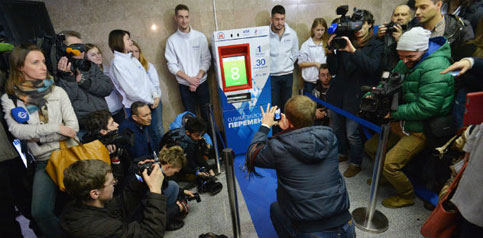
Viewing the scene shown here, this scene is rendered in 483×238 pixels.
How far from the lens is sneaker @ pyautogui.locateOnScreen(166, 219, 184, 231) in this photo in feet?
8.19

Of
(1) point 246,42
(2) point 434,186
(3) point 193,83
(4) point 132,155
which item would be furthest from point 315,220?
(3) point 193,83

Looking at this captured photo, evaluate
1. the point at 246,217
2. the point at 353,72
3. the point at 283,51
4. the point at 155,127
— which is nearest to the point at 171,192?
the point at 246,217

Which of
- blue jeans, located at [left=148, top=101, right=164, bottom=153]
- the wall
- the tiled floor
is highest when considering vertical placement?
the wall

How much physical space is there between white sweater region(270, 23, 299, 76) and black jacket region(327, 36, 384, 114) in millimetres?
923

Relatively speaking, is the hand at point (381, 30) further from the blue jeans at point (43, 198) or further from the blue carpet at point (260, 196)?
the blue jeans at point (43, 198)

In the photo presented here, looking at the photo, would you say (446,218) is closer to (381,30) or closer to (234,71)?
(381,30)

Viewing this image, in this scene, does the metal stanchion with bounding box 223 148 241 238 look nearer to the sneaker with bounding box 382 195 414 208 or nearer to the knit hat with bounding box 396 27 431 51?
the sneaker with bounding box 382 195 414 208

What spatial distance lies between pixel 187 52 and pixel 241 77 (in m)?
0.87

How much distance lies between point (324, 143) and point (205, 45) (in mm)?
2659

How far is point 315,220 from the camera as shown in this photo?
160cm

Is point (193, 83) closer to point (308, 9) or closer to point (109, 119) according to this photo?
point (109, 119)

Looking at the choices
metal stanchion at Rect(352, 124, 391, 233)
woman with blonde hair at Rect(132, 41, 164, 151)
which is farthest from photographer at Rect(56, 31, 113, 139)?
metal stanchion at Rect(352, 124, 391, 233)

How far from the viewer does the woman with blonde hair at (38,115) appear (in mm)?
2004

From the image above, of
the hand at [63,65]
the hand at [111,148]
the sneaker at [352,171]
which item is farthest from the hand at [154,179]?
the sneaker at [352,171]
